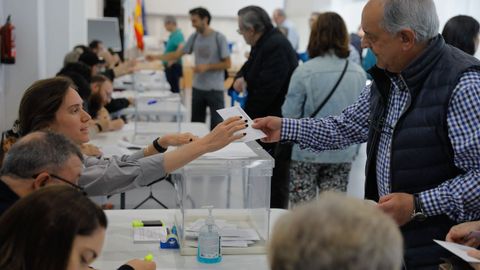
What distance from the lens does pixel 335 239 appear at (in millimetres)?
924

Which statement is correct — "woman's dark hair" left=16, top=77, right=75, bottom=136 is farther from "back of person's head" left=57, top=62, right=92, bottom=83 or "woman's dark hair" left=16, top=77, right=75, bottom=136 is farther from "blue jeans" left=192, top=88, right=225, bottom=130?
"blue jeans" left=192, top=88, right=225, bottom=130

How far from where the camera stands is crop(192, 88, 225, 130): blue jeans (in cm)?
705

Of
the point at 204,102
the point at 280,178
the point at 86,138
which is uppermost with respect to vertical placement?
the point at 86,138

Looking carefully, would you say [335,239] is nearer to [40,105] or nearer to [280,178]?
[40,105]

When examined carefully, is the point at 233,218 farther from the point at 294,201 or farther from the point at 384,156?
the point at 294,201

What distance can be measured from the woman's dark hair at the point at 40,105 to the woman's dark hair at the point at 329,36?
5.89ft

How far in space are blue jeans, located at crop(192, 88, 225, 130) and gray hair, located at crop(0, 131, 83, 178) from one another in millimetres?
5071

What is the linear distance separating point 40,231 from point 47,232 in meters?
0.01

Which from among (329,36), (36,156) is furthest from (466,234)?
(329,36)

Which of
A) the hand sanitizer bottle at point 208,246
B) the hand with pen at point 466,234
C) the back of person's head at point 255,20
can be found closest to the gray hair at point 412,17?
the hand with pen at point 466,234

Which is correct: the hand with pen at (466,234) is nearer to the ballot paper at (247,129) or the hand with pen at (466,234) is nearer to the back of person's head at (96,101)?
the ballot paper at (247,129)

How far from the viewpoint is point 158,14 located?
669 inches

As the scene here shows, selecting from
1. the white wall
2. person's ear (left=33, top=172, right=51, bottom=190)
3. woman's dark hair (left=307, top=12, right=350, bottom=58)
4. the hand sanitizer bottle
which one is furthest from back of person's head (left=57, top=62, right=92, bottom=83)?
person's ear (left=33, top=172, right=51, bottom=190)

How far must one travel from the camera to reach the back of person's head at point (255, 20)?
14.8 ft
